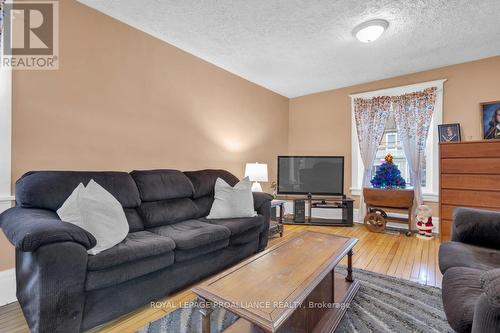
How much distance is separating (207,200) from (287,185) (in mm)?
2018

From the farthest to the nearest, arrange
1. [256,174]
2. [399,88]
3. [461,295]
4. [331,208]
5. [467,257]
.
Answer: [331,208]
[399,88]
[256,174]
[467,257]
[461,295]

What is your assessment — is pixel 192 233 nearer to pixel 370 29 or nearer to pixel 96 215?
pixel 96 215

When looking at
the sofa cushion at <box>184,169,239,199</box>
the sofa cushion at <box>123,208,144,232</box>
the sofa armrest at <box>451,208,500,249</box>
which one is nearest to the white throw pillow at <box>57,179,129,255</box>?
the sofa cushion at <box>123,208,144,232</box>

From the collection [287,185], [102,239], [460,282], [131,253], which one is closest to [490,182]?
[460,282]

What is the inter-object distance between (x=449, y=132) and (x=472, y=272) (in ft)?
9.45

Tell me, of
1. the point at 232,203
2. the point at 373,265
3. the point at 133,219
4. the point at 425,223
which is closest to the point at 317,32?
the point at 232,203

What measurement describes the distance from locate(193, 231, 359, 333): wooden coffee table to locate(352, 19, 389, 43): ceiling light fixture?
210cm

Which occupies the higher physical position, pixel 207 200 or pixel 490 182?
pixel 490 182

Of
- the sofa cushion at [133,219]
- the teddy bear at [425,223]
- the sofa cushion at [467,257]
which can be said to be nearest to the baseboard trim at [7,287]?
the sofa cushion at [133,219]

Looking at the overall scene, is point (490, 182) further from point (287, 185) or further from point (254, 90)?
point (254, 90)

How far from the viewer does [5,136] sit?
1.79 m

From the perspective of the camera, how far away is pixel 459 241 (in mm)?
1793

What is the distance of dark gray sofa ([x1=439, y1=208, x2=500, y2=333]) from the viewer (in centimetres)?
82

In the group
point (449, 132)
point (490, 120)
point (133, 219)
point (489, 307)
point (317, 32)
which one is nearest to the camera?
point (489, 307)
